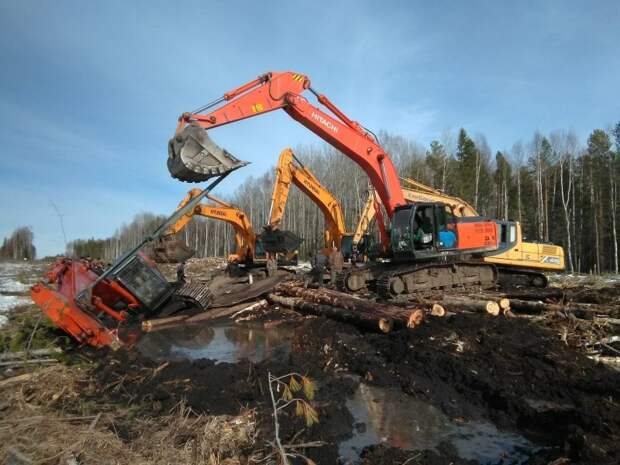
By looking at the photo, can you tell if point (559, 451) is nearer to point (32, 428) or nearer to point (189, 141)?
point (32, 428)

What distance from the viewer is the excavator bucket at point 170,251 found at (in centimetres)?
1788

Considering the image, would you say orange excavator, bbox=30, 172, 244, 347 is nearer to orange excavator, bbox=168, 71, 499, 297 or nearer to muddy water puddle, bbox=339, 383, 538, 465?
orange excavator, bbox=168, 71, 499, 297

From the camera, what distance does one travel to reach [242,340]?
9.15 meters

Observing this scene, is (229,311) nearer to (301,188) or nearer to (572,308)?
(301,188)

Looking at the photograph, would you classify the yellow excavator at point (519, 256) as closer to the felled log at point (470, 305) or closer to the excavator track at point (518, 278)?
the excavator track at point (518, 278)

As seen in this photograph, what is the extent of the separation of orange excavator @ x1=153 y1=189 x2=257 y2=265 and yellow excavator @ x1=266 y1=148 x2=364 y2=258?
3287 millimetres

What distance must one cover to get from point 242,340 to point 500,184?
119ft

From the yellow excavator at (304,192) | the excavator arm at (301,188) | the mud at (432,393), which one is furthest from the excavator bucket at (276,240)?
the mud at (432,393)

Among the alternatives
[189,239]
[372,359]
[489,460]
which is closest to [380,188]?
[372,359]

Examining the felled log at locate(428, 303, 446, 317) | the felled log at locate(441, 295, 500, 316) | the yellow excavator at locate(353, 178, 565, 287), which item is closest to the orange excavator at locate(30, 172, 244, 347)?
the felled log at locate(428, 303, 446, 317)

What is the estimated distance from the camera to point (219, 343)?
8.91m

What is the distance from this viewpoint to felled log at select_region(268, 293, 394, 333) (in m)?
8.03

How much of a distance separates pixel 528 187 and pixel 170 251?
32.9 metres

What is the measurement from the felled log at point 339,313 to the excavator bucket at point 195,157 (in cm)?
368
